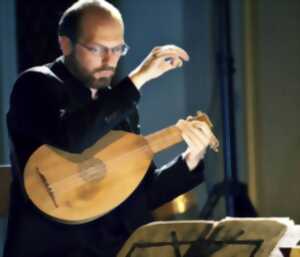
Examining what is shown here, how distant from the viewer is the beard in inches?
63.9

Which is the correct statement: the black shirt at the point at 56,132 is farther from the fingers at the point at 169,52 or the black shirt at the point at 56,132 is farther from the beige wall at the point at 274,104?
the beige wall at the point at 274,104

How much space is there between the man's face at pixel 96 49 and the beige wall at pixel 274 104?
1.61 meters

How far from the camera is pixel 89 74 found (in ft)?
5.36

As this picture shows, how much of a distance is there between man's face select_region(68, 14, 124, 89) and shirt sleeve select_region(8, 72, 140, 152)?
0.21 feet

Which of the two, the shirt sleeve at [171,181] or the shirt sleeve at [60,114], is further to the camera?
the shirt sleeve at [171,181]

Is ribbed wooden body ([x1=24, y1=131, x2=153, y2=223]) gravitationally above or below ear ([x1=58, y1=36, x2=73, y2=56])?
below

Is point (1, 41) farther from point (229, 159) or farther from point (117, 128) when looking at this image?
point (117, 128)

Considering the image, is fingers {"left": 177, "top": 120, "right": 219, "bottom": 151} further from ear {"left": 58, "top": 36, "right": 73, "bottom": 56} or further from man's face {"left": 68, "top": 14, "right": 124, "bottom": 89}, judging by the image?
ear {"left": 58, "top": 36, "right": 73, "bottom": 56}

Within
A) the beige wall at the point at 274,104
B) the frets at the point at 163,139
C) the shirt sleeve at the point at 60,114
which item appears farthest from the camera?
the beige wall at the point at 274,104

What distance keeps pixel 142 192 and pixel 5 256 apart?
36 cm

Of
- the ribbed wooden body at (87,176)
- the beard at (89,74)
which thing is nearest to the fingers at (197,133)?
the ribbed wooden body at (87,176)

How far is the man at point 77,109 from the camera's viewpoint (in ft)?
5.12

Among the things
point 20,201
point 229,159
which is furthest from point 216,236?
point 229,159

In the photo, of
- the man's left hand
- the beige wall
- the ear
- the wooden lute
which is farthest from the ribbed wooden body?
the beige wall
